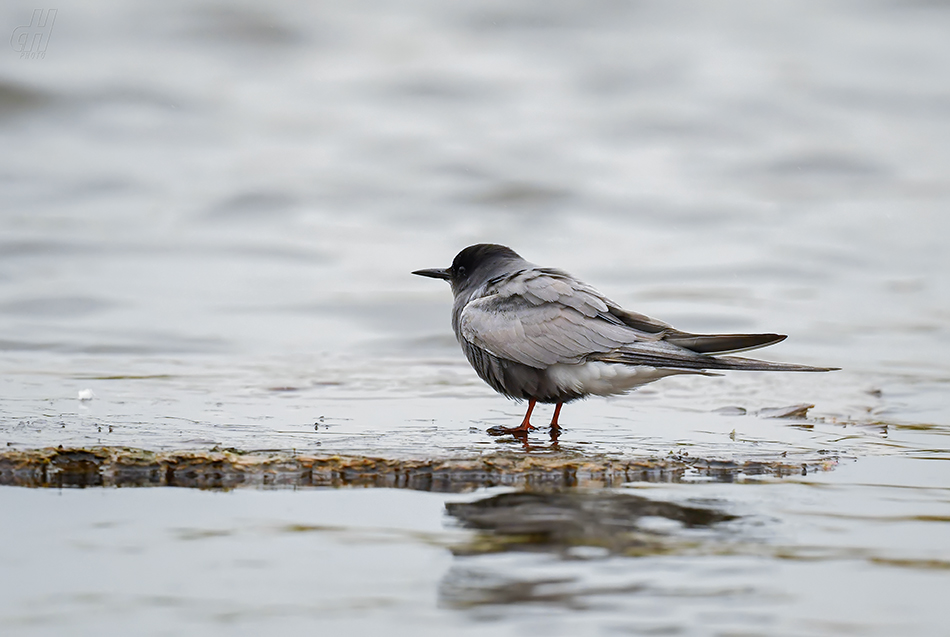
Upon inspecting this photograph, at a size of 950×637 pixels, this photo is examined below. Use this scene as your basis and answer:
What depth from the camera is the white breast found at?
5090 mm

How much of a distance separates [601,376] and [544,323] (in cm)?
40

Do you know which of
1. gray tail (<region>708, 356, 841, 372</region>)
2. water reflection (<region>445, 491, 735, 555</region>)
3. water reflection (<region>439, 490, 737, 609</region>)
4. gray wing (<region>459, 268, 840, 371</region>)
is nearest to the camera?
water reflection (<region>439, 490, 737, 609</region>)

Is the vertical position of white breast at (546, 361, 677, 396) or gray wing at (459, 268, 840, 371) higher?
gray wing at (459, 268, 840, 371)

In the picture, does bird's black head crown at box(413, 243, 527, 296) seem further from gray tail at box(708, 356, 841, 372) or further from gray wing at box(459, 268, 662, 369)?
gray tail at box(708, 356, 841, 372)

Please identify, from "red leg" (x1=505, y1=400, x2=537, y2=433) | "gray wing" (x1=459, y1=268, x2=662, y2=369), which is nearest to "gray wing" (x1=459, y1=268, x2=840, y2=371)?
"gray wing" (x1=459, y1=268, x2=662, y2=369)

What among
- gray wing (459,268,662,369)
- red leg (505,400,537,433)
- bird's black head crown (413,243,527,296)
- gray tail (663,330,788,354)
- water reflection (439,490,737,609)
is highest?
bird's black head crown (413,243,527,296)

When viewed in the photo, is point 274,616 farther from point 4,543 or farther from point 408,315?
point 408,315

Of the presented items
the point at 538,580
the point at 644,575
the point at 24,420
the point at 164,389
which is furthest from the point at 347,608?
the point at 164,389

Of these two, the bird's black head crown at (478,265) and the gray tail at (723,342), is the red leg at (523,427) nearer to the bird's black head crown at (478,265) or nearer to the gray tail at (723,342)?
the gray tail at (723,342)

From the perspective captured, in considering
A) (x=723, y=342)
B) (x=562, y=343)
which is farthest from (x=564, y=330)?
(x=723, y=342)

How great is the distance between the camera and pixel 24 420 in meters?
4.73

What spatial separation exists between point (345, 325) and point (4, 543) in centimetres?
660

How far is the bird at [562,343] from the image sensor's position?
4984mm

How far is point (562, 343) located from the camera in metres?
5.30
